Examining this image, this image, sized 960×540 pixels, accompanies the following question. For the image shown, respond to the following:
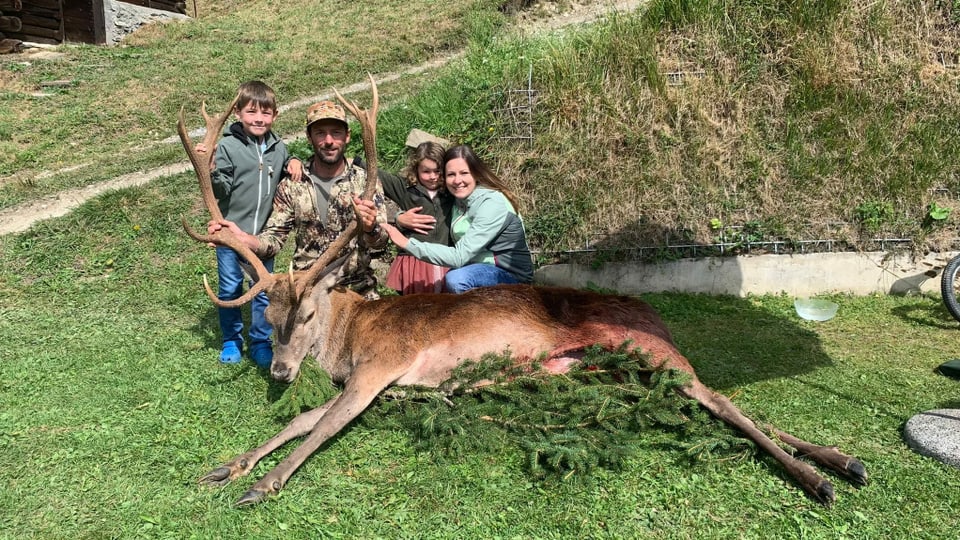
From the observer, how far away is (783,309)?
6.73 metres

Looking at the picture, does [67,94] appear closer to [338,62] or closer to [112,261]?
[338,62]

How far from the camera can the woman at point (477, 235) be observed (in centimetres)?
552

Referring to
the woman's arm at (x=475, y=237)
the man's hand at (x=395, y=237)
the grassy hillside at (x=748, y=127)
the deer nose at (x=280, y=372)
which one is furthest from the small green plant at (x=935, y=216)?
the deer nose at (x=280, y=372)

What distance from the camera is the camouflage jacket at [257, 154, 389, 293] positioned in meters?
5.53

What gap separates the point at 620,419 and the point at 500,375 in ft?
2.95

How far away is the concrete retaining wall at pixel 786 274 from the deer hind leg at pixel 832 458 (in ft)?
11.2

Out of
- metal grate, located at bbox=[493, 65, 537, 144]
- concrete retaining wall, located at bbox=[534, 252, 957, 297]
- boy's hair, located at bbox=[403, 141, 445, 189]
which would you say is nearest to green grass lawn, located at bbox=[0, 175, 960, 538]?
concrete retaining wall, located at bbox=[534, 252, 957, 297]

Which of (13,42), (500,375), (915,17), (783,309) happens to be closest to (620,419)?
(500,375)

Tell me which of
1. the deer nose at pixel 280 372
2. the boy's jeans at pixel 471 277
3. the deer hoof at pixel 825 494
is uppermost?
the boy's jeans at pixel 471 277

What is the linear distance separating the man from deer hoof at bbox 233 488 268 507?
2041 mm

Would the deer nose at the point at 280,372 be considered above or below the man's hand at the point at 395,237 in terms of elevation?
below

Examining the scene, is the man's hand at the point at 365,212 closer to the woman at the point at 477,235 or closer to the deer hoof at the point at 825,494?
the woman at the point at 477,235

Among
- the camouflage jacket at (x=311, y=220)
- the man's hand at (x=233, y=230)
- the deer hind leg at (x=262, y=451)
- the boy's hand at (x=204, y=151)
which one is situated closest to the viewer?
the deer hind leg at (x=262, y=451)

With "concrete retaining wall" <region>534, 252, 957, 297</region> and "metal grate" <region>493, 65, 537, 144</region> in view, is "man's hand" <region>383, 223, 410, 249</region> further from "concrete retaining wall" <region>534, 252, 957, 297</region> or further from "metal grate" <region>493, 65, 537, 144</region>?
"metal grate" <region>493, 65, 537, 144</region>
